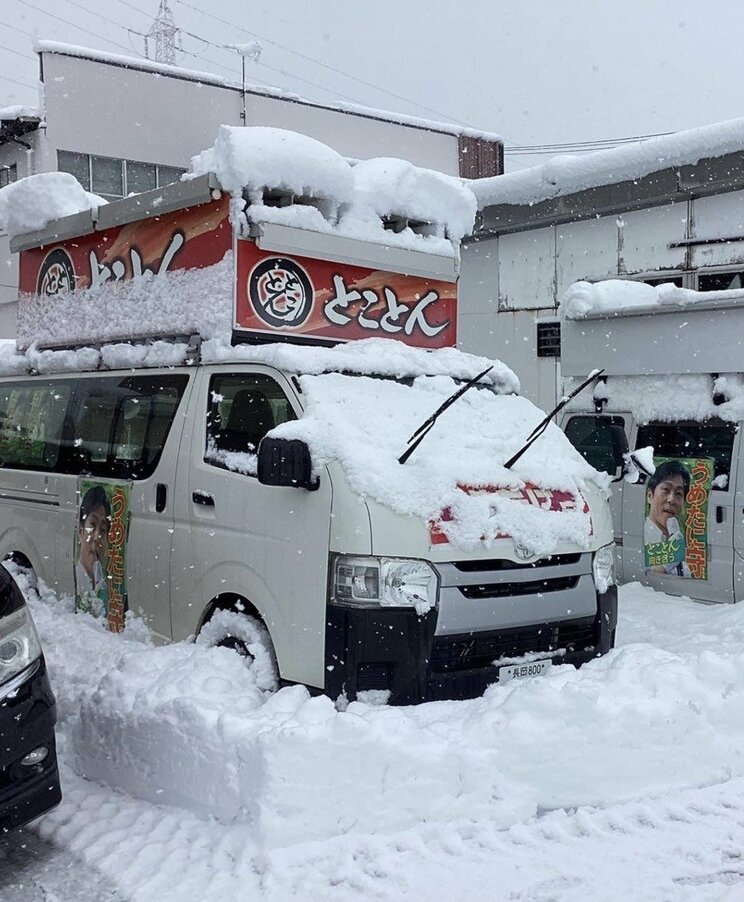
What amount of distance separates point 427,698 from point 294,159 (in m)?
2.94

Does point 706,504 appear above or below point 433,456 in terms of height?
below

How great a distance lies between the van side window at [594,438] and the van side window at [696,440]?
0.30 meters

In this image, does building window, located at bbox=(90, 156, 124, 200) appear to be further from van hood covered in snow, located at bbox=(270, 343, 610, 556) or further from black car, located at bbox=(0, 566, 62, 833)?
black car, located at bbox=(0, 566, 62, 833)

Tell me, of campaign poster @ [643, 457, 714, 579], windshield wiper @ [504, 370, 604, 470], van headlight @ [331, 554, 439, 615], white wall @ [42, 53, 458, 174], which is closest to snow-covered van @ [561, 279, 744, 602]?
campaign poster @ [643, 457, 714, 579]

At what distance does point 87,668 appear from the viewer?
519cm

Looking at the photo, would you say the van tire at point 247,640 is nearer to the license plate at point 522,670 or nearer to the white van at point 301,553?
the white van at point 301,553

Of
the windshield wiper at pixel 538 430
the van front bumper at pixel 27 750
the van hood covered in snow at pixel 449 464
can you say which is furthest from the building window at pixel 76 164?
the van front bumper at pixel 27 750

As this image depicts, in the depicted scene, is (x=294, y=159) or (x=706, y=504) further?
(x=706, y=504)

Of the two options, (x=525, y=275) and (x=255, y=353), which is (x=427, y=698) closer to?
(x=255, y=353)

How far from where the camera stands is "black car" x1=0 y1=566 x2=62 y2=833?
→ 11.6ft

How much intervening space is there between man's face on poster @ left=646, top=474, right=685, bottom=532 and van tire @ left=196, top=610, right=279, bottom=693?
421 centimetres

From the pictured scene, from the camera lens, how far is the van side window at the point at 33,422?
6645mm

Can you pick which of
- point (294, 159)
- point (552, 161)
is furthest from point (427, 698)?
point (552, 161)

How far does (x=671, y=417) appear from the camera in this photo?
311 inches
